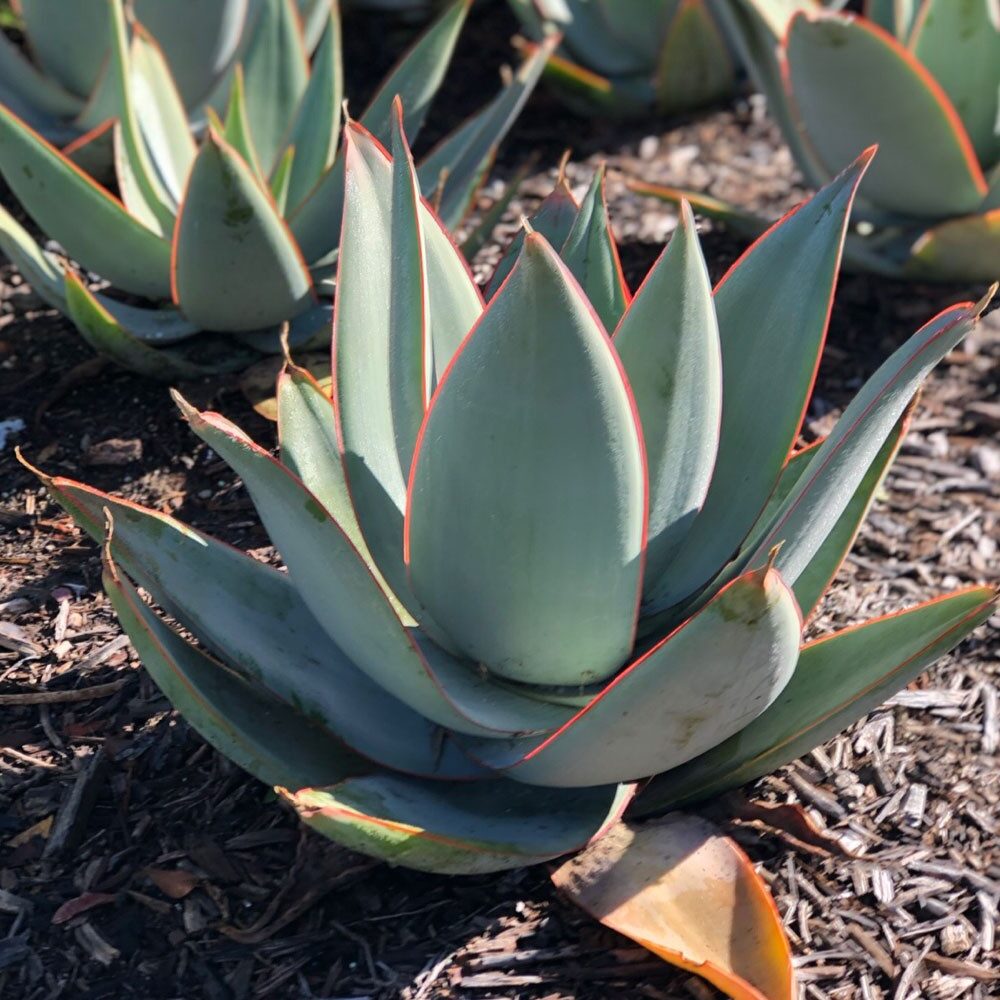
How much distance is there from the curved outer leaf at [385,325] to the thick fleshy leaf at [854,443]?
18.7 inches

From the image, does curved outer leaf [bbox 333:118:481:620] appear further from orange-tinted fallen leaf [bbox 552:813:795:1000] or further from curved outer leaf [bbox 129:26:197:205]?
curved outer leaf [bbox 129:26:197:205]

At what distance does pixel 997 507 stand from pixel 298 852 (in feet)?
5.48

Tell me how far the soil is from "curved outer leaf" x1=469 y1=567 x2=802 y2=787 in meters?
0.30

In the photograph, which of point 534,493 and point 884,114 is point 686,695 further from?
point 884,114

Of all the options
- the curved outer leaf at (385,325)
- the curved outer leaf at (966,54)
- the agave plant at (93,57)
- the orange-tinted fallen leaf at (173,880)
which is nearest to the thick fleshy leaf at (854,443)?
the curved outer leaf at (385,325)

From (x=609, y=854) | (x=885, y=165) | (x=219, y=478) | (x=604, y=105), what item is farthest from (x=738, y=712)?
(x=604, y=105)

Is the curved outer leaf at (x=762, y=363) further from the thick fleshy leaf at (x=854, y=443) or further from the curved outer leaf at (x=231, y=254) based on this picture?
the curved outer leaf at (x=231, y=254)

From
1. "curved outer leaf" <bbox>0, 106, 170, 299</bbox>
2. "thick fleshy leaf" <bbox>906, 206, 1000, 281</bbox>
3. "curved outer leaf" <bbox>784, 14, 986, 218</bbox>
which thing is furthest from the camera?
"thick fleshy leaf" <bbox>906, 206, 1000, 281</bbox>

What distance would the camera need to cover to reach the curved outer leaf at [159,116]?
283cm

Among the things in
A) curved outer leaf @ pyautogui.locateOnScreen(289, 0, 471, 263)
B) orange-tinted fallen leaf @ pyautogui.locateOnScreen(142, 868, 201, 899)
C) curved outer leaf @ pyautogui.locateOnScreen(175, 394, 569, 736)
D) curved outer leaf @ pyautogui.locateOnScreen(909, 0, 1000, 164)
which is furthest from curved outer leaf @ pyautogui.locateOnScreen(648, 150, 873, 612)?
curved outer leaf @ pyautogui.locateOnScreen(909, 0, 1000, 164)

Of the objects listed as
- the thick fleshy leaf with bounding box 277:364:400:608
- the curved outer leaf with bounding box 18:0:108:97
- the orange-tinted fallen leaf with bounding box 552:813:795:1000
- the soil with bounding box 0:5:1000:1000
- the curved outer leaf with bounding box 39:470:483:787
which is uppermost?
the curved outer leaf with bounding box 18:0:108:97

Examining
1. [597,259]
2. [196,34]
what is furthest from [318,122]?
[597,259]

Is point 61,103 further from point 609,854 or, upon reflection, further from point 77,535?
point 609,854

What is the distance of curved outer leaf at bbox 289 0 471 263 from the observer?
274cm
